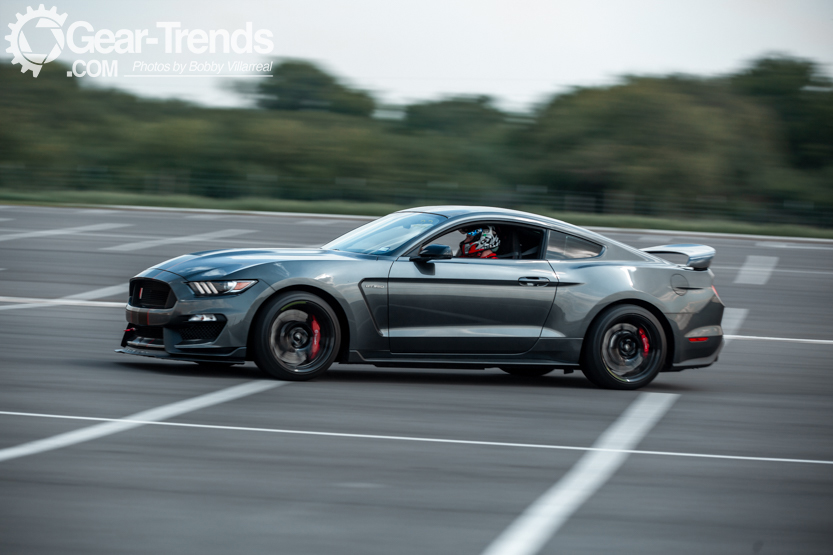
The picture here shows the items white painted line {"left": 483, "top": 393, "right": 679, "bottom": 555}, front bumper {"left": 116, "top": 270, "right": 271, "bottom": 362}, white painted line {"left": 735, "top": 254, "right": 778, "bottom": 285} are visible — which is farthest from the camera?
white painted line {"left": 735, "top": 254, "right": 778, "bottom": 285}

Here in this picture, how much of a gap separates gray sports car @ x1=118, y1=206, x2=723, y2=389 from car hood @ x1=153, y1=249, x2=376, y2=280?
0.01 metres

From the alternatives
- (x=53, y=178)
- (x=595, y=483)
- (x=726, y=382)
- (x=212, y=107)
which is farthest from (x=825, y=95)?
(x=595, y=483)

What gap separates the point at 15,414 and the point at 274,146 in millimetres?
49651

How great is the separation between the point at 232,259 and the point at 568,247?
9.17 ft

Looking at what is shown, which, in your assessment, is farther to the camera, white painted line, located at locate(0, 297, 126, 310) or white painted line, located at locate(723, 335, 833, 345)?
white painted line, located at locate(0, 297, 126, 310)

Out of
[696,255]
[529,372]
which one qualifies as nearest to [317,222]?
[529,372]

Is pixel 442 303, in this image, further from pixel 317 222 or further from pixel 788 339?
pixel 317 222

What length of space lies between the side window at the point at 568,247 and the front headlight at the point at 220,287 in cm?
250

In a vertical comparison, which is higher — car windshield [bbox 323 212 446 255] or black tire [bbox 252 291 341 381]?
car windshield [bbox 323 212 446 255]

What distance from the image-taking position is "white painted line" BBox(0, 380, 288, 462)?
5618mm

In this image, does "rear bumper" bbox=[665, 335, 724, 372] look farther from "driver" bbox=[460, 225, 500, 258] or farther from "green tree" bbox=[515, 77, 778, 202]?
"green tree" bbox=[515, 77, 778, 202]

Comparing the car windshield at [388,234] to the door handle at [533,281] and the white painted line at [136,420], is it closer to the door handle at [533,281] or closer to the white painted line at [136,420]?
the door handle at [533,281]

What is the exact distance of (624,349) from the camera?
8586 millimetres

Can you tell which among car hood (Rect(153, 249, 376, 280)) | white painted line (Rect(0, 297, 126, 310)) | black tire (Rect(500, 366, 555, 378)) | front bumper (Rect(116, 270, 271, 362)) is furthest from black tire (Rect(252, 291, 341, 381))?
A: white painted line (Rect(0, 297, 126, 310))
